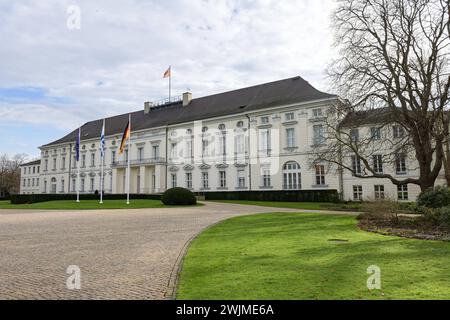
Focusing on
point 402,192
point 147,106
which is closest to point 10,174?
point 147,106

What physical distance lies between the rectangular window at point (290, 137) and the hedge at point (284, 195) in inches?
216

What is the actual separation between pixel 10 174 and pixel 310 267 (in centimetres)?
9482

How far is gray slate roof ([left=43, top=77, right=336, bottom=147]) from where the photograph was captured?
37812mm

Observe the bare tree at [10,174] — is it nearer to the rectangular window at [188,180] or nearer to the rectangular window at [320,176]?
the rectangular window at [188,180]

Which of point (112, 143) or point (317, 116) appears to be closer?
point (317, 116)

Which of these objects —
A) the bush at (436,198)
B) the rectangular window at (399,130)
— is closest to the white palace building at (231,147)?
the rectangular window at (399,130)

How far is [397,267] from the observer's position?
644cm

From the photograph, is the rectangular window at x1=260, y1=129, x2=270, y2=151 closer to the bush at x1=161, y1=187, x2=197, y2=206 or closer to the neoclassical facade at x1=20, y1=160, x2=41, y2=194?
the bush at x1=161, y1=187, x2=197, y2=206

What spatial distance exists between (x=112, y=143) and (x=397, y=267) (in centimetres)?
5141

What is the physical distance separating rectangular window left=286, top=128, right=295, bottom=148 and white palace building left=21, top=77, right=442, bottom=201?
0.10 m

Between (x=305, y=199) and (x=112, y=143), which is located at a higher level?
(x=112, y=143)

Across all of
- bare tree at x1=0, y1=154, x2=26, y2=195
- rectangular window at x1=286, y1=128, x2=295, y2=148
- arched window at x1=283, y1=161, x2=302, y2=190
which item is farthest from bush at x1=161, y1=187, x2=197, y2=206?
bare tree at x1=0, y1=154, x2=26, y2=195
